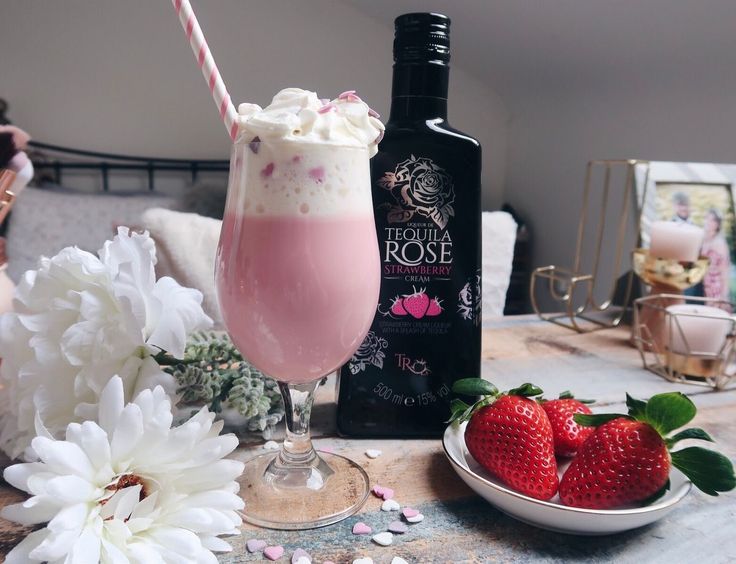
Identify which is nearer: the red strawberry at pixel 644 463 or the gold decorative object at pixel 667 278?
the red strawberry at pixel 644 463

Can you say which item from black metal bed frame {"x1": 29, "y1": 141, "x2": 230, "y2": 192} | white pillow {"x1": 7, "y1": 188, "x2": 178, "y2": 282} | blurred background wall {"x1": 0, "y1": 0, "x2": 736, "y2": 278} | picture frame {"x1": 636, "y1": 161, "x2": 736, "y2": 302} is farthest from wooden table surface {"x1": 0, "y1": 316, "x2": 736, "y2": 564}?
black metal bed frame {"x1": 29, "y1": 141, "x2": 230, "y2": 192}

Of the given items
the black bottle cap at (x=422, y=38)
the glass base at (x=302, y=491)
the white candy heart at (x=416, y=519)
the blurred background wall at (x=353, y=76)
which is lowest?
the glass base at (x=302, y=491)

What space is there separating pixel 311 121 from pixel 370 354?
0.97 ft

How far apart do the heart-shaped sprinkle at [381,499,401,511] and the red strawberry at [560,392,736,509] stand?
15cm

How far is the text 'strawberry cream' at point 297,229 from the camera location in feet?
1.71

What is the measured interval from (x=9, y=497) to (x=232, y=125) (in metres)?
0.40

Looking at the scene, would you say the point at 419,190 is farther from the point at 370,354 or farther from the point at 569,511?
the point at 569,511

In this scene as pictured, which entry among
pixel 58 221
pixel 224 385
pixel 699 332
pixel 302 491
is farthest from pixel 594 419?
pixel 58 221

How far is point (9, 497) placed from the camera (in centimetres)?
53

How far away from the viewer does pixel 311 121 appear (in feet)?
1.68

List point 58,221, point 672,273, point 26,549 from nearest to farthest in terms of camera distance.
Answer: point 26,549 → point 672,273 → point 58,221

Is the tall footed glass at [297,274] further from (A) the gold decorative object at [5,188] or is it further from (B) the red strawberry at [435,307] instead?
(A) the gold decorative object at [5,188]

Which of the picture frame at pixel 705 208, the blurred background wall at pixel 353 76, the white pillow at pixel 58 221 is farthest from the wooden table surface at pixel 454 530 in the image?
the white pillow at pixel 58 221

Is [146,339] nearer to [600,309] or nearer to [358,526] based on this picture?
[358,526]
